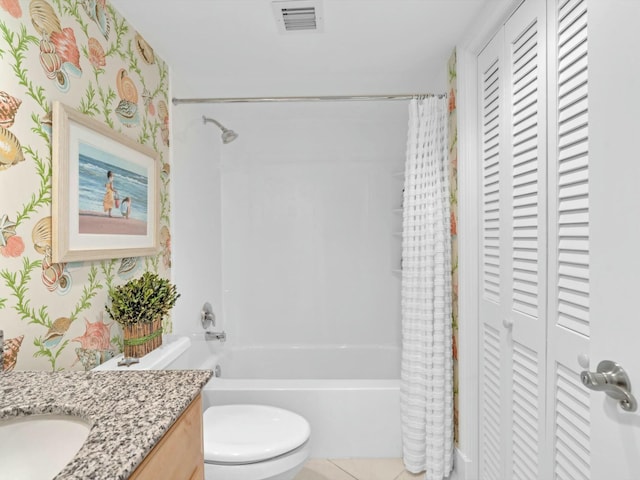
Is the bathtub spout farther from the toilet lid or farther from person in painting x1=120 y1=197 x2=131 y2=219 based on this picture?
person in painting x1=120 y1=197 x2=131 y2=219

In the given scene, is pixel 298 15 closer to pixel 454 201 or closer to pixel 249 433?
pixel 454 201

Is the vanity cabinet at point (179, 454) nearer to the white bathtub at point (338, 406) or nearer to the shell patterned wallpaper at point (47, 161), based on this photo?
the shell patterned wallpaper at point (47, 161)

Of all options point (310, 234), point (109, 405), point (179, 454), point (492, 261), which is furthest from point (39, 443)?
point (310, 234)

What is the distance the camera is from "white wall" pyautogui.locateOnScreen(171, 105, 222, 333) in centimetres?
227

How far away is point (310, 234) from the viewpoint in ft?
10.5

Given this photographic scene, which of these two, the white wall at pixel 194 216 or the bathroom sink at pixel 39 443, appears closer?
the bathroom sink at pixel 39 443

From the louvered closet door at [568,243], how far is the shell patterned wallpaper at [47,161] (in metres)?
1.54

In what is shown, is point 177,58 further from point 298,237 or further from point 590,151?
point 590,151

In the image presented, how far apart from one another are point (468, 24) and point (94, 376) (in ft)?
6.26

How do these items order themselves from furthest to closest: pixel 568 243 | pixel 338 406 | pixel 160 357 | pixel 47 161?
pixel 338 406
pixel 160 357
pixel 47 161
pixel 568 243

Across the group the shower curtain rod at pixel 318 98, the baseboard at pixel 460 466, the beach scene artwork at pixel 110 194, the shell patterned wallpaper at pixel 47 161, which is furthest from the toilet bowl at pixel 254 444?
the shower curtain rod at pixel 318 98

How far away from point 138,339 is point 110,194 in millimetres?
578

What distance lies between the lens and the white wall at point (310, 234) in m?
3.15

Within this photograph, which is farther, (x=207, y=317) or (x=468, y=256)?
(x=207, y=317)
